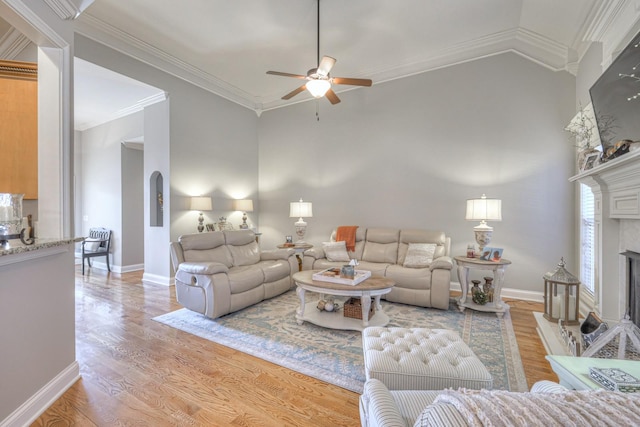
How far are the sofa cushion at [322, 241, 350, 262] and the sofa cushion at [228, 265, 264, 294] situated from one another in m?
1.17

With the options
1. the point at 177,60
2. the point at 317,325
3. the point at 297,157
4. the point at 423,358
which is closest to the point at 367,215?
the point at 297,157

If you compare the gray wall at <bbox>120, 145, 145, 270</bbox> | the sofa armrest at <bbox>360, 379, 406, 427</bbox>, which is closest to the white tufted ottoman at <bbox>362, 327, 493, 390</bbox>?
the sofa armrest at <bbox>360, 379, 406, 427</bbox>

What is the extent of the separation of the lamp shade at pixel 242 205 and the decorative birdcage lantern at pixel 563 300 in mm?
4757

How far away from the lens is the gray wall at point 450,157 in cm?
381

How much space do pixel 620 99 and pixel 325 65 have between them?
8.28ft

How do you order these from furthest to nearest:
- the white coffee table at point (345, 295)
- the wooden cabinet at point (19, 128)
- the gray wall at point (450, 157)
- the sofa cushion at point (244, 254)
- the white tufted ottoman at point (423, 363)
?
the sofa cushion at point (244, 254) < the gray wall at point (450, 157) < the white coffee table at point (345, 295) < the wooden cabinet at point (19, 128) < the white tufted ottoman at point (423, 363)

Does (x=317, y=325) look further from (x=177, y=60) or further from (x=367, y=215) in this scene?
(x=177, y=60)

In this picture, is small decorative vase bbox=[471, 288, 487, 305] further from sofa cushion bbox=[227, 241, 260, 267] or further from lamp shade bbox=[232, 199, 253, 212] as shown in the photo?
lamp shade bbox=[232, 199, 253, 212]

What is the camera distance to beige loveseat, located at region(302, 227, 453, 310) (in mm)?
3488

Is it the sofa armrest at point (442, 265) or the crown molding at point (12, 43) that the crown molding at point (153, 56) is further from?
the sofa armrest at point (442, 265)

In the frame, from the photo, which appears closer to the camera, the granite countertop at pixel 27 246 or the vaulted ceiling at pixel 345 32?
the granite countertop at pixel 27 246

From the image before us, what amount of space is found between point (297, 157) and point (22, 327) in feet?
15.5

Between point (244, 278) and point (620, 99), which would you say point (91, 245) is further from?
point (620, 99)

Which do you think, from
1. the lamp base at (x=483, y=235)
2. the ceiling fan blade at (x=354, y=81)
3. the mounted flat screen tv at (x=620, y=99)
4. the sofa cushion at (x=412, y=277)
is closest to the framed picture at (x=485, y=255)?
the lamp base at (x=483, y=235)
